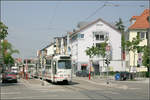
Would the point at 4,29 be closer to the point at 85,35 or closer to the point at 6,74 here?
the point at 6,74

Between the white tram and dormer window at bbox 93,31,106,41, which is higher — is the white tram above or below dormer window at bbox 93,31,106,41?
below

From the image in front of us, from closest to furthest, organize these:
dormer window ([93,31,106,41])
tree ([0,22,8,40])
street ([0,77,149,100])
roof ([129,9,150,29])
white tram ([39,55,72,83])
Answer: street ([0,77,149,100]), tree ([0,22,8,40]), white tram ([39,55,72,83]), roof ([129,9,150,29]), dormer window ([93,31,106,41])

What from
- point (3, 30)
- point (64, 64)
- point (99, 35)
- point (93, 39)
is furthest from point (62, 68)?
point (99, 35)

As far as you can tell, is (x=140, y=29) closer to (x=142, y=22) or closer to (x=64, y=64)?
(x=142, y=22)

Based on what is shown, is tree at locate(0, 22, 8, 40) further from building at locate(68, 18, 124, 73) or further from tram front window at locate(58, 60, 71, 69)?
building at locate(68, 18, 124, 73)

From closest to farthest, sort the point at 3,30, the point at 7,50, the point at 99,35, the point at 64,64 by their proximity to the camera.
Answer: the point at 3,30
the point at 64,64
the point at 99,35
the point at 7,50

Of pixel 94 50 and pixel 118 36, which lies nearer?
pixel 94 50

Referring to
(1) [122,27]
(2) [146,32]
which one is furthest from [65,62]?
(1) [122,27]

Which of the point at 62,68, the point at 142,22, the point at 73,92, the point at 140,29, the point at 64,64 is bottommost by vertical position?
the point at 73,92

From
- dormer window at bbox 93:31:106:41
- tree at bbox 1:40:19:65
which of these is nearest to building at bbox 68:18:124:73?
dormer window at bbox 93:31:106:41

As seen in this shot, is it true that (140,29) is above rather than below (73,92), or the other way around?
above

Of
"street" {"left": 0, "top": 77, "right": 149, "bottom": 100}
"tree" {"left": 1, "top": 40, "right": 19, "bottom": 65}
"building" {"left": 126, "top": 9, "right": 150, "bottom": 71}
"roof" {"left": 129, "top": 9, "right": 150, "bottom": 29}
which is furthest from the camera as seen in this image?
"tree" {"left": 1, "top": 40, "right": 19, "bottom": 65}

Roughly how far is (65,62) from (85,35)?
40.8 m

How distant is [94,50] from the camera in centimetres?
5716
